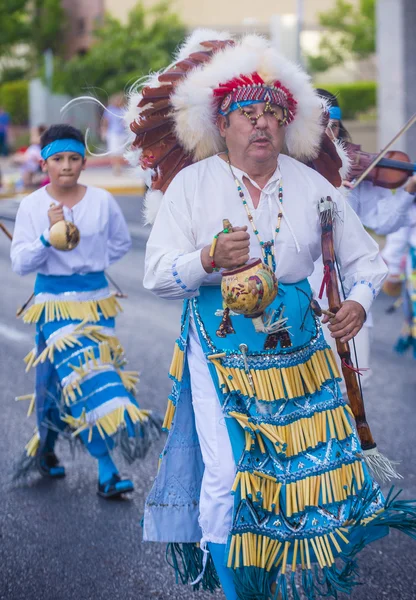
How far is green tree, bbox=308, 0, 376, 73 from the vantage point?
95.7 ft

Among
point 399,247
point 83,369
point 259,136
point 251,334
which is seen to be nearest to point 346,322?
point 251,334

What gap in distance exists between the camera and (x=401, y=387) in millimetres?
7492

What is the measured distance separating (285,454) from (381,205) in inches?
88.3

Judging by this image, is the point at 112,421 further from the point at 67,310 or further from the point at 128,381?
the point at 67,310

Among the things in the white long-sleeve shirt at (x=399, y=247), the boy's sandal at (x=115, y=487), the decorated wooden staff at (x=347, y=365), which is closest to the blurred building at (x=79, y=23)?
the white long-sleeve shirt at (x=399, y=247)

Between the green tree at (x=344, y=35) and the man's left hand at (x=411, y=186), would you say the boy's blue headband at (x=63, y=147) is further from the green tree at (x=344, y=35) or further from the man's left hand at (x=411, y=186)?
the green tree at (x=344, y=35)

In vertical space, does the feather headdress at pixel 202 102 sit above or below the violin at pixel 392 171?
above

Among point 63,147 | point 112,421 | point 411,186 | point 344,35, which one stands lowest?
point 344,35

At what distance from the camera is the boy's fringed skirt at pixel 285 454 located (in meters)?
3.47

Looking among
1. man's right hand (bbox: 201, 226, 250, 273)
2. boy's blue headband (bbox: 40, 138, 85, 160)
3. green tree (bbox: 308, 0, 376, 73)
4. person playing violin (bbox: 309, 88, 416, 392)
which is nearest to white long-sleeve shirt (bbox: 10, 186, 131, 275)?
boy's blue headband (bbox: 40, 138, 85, 160)

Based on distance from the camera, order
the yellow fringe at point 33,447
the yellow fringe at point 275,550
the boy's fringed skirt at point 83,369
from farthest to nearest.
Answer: the yellow fringe at point 33,447 → the boy's fringed skirt at point 83,369 → the yellow fringe at point 275,550

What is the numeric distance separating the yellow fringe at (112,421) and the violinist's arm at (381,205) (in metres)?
1.55

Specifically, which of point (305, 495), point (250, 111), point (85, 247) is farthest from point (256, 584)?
point (85, 247)

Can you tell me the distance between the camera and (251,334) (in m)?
3.62
